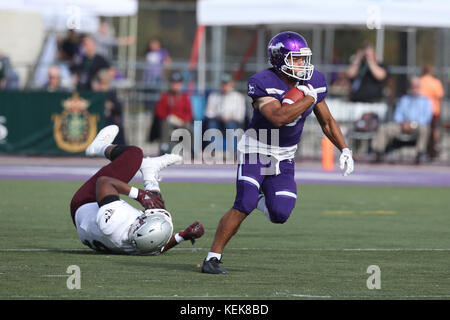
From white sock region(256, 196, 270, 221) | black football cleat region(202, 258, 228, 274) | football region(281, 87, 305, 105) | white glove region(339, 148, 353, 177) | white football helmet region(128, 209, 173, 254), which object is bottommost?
black football cleat region(202, 258, 228, 274)

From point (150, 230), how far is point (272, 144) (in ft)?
4.17

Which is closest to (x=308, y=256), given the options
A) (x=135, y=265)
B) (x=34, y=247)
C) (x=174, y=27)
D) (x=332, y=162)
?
(x=135, y=265)

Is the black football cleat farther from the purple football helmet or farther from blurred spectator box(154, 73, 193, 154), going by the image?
blurred spectator box(154, 73, 193, 154)

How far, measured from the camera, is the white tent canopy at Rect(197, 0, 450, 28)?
22.2 m

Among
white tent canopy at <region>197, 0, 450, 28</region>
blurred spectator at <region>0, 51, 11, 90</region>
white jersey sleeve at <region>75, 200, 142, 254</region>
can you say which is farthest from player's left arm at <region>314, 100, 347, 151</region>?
blurred spectator at <region>0, 51, 11, 90</region>

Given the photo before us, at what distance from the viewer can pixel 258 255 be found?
980 cm

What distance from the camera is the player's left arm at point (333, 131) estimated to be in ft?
29.3

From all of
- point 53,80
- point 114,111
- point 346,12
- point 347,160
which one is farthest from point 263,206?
point 53,80

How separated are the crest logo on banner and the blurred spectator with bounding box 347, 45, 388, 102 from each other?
18.1ft

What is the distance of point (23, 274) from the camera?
8.29 m

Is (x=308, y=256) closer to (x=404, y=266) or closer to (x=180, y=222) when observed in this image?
(x=404, y=266)

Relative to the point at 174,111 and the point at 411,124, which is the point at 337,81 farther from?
the point at 174,111

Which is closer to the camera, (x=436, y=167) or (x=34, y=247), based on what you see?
(x=34, y=247)

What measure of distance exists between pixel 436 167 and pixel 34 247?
44.8 feet
